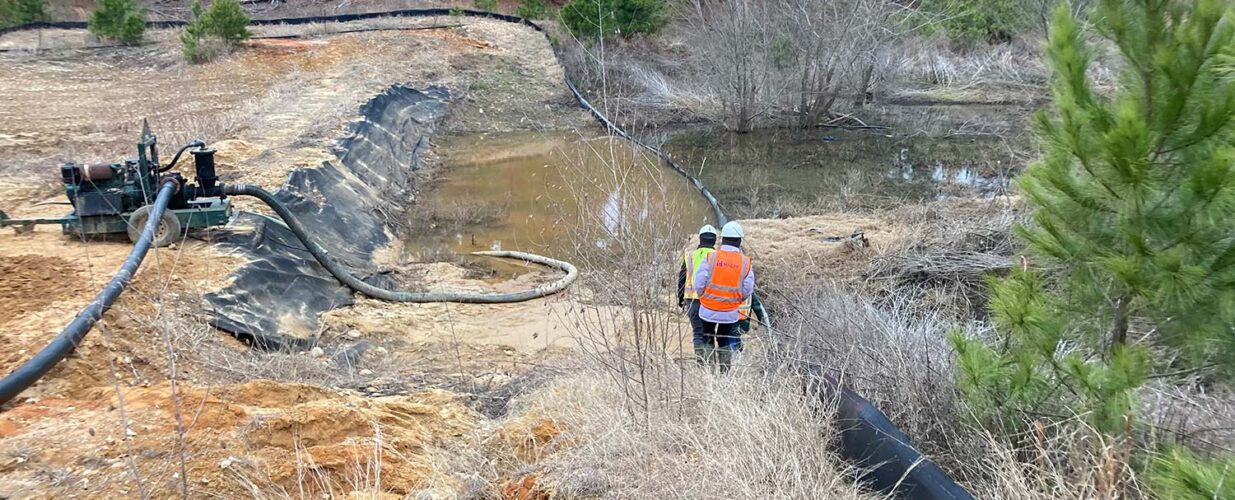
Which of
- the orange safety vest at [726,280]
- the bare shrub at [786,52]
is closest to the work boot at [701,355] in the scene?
the orange safety vest at [726,280]

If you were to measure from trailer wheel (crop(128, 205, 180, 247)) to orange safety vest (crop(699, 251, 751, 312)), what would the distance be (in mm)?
5003

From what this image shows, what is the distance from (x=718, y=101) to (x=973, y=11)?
10.4 m

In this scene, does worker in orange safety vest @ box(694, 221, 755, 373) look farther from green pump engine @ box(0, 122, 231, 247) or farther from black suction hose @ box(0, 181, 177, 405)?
green pump engine @ box(0, 122, 231, 247)

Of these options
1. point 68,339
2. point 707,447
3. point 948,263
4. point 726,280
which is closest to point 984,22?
point 948,263

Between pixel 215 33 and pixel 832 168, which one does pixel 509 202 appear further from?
pixel 215 33

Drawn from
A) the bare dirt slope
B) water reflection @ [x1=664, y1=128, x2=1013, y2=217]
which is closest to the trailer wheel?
the bare dirt slope

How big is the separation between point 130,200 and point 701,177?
1104 cm

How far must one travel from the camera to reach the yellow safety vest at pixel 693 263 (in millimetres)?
7055

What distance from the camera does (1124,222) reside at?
11.5 feet

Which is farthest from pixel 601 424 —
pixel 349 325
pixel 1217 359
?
pixel 349 325

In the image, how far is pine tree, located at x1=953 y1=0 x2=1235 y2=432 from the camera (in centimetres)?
328

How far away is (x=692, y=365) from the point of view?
224 inches

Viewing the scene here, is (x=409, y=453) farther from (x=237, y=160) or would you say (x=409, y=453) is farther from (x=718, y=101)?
(x=718, y=101)

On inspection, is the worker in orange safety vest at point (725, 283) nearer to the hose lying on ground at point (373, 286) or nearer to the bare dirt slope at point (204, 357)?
the bare dirt slope at point (204, 357)
